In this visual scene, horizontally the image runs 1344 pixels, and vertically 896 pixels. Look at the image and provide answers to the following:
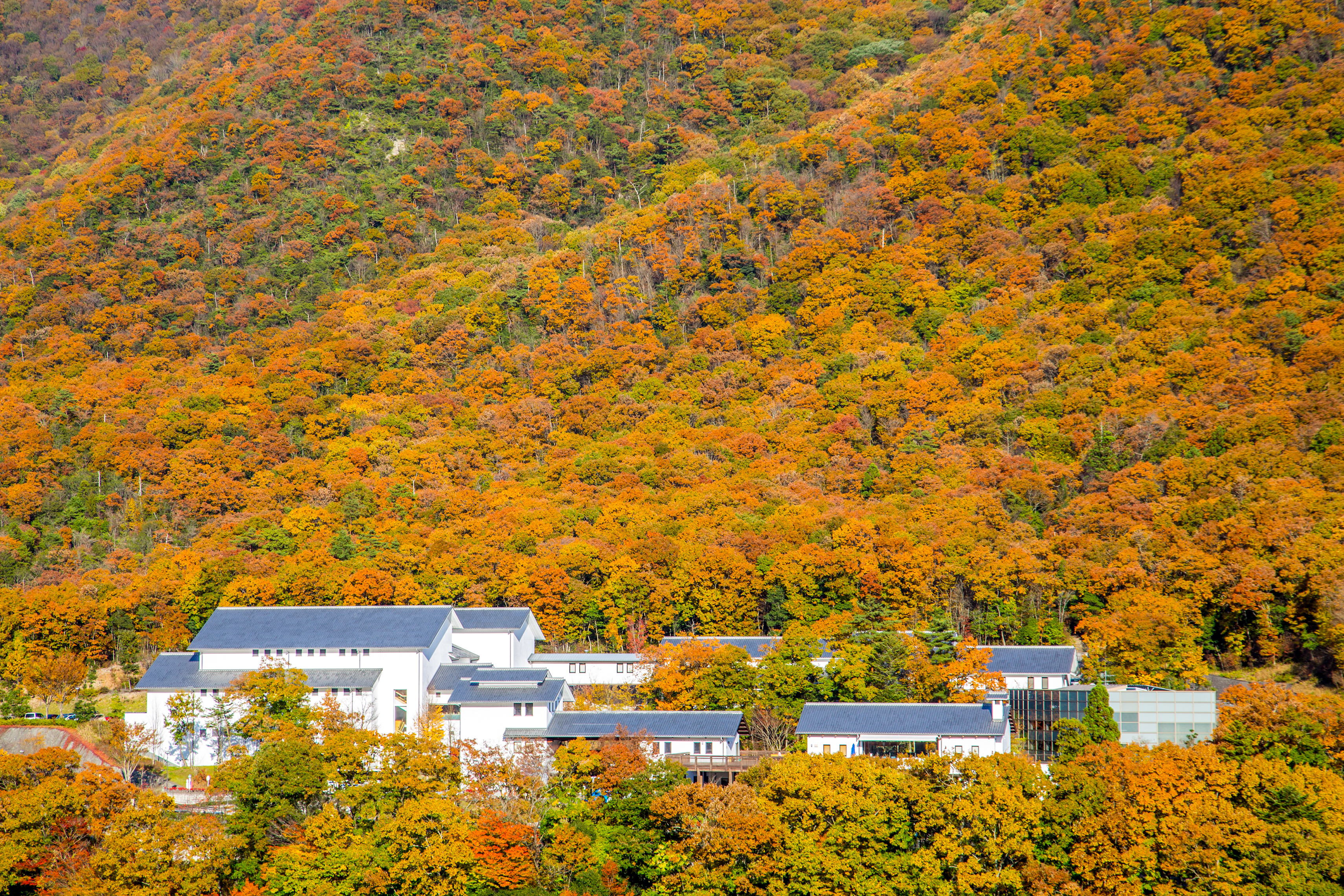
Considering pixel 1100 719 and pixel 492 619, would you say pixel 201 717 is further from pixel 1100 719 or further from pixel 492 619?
pixel 1100 719

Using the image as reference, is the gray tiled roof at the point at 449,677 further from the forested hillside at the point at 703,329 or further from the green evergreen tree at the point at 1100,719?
the green evergreen tree at the point at 1100,719

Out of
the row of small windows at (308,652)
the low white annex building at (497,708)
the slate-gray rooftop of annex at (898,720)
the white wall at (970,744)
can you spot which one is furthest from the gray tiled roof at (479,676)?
the white wall at (970,744)

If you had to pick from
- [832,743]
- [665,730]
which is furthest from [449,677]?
[832,743]

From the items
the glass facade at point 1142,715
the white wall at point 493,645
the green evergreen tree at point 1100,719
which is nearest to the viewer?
the green evergreen tree at point 1100,719

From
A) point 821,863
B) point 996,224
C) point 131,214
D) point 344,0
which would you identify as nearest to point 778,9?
point 344,0

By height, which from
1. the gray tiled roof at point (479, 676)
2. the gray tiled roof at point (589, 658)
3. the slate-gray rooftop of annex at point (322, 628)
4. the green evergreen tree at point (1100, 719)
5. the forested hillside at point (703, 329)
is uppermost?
A: the forested hillside at point (703, 329)

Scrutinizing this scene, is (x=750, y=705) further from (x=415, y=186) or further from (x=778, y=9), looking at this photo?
(x=778, y=9)
